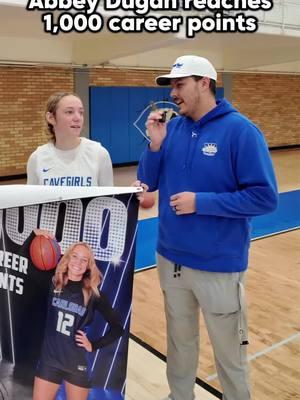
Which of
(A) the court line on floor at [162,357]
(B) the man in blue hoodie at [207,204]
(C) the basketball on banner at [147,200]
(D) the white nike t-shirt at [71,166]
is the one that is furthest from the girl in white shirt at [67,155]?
(A) the court line on floor at [162,357]

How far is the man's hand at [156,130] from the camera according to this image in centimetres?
229

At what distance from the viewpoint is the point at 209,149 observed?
2.12 m

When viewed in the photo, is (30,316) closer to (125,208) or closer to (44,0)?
(125,208)

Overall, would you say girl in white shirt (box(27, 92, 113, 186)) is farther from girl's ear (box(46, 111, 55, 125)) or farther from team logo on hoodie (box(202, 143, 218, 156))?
team logo on hoodie (box(202, 143, 218, 156))

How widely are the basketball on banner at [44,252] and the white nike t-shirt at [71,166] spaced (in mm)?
778

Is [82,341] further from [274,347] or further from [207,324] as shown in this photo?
[274,347]

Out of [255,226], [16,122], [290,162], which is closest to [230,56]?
[290,162]

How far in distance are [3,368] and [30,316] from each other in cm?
22

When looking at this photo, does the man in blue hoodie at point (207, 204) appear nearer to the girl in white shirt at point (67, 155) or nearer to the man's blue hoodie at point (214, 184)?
the man's blue hoodie at point (214, 184)

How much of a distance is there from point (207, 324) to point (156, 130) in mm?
1031

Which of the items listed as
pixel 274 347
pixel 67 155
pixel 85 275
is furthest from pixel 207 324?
pixel 274 347

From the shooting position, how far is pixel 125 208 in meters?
1.91

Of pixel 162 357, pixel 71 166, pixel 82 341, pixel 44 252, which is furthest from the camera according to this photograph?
pixel 162 357

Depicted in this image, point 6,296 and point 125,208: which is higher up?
point 125,208
